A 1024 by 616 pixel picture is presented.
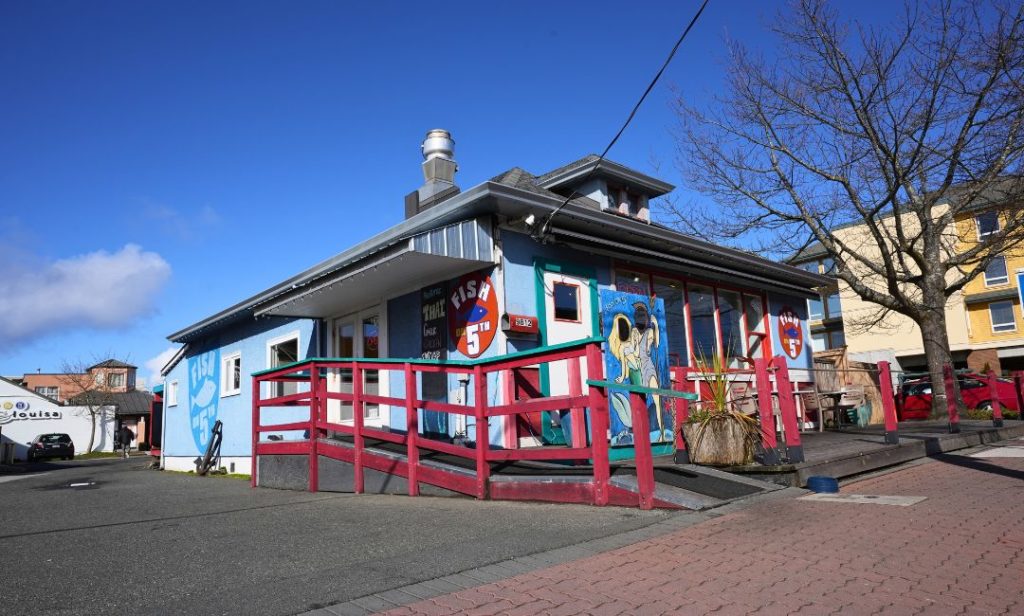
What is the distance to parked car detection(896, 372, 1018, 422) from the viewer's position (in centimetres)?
1920

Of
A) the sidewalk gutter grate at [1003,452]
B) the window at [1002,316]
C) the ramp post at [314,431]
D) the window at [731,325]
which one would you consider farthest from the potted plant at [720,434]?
the window at [1002,316]

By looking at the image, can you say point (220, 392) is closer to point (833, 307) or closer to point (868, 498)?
point (868, 498)

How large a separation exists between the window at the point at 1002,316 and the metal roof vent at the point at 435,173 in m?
35.4

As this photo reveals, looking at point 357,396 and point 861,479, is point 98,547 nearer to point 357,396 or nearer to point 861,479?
point 357,396

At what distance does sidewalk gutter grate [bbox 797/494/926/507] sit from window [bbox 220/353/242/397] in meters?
12.6

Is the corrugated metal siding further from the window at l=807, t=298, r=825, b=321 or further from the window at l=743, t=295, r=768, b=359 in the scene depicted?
the window at l=807, t=298, r=825, b=321

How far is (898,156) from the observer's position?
1382 cm

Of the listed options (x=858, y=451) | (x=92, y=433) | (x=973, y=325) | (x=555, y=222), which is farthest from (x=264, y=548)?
(x=92, y=433)

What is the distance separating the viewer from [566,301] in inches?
370

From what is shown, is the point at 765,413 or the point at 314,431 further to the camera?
the point at 314,431

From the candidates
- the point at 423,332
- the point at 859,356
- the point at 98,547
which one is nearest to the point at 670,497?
the point at 98,547

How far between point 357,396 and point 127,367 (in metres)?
74.0

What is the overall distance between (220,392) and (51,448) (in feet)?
90.3

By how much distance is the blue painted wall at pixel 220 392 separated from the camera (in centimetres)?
1361
